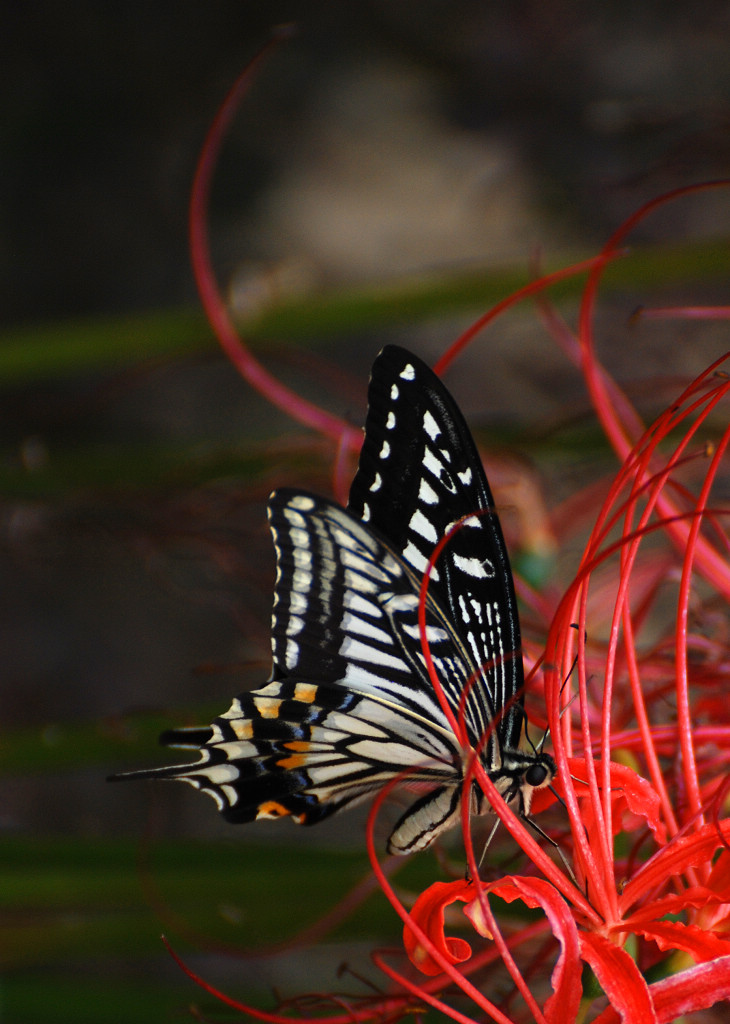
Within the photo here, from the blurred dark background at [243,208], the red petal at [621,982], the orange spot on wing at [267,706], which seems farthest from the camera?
the blurred dark background at [243,208]

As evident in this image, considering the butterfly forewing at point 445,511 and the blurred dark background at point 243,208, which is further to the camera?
the blurred dark background at point 243,208

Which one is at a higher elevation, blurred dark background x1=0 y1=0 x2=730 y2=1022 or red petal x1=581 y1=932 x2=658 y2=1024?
blurred dark background x1=0 y1=0 x2=730 y2=1022

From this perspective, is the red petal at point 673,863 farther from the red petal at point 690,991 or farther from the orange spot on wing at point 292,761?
the orange spot on wing at point 292,761

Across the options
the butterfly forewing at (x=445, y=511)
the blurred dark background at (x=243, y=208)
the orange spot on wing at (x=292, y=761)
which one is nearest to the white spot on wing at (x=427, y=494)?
the butterfly forewing at (x=445, y=511)

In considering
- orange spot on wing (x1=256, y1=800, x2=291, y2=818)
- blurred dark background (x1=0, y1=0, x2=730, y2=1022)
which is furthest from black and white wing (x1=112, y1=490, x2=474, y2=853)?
blurred dark background (x1=0, y1=0, x2=730, y2=1022)

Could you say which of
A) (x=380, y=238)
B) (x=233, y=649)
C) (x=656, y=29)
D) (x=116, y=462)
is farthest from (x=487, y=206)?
(x=116, y=462)

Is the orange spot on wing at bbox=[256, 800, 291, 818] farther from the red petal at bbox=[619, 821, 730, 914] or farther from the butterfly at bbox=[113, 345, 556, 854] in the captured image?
the red petal at bbox=[619, 821, 730, 914]

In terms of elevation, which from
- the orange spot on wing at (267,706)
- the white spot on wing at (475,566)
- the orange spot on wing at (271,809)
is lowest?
the orange spot on wing at (271,809)
